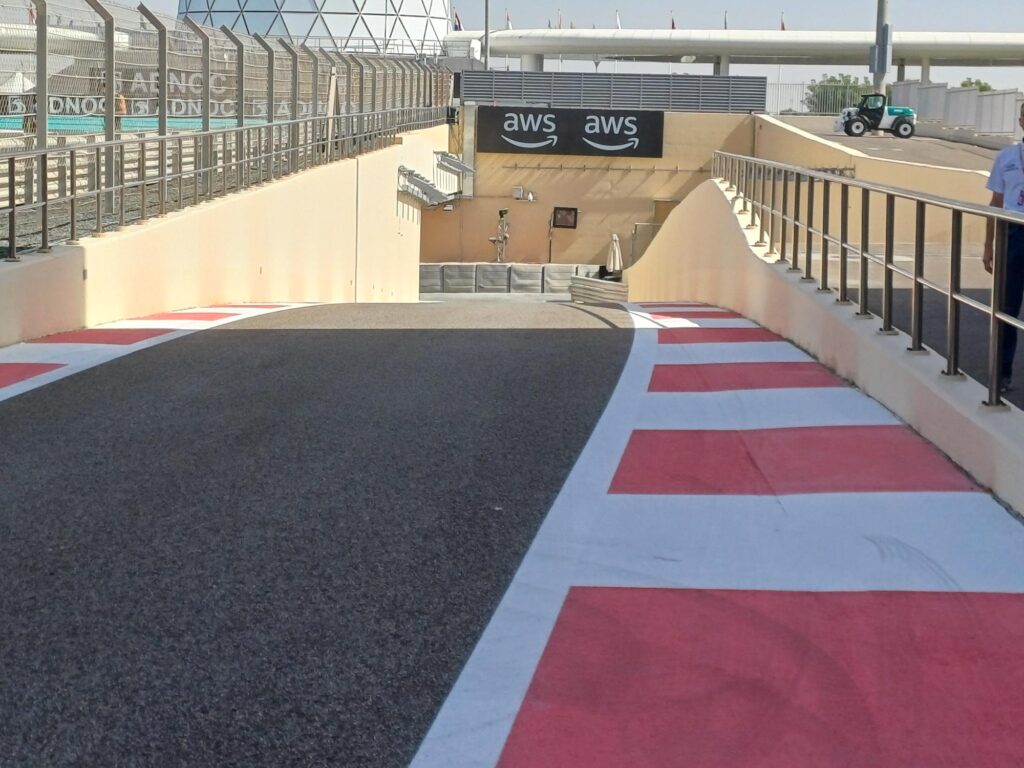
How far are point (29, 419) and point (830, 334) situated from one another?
16.3ft

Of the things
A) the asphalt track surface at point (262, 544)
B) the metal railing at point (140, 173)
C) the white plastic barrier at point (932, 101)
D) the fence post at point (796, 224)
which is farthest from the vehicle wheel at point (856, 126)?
the asphalt track surface at point (262, 544)

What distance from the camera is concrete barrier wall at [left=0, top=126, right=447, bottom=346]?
1151 cm

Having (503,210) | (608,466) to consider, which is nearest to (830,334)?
(608,466)

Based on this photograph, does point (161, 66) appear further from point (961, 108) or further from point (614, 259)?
point (961, 108)

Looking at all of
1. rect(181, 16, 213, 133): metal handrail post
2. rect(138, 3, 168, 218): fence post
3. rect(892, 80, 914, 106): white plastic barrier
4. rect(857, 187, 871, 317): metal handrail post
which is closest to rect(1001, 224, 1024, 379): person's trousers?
rect(857, 187, 871, 317): metal handrail post

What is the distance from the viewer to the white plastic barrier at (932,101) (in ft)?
192

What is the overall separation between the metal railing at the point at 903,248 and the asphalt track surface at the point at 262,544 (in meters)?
1.74

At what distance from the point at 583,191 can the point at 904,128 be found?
11.1 meters

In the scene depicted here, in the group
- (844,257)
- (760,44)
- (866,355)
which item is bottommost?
(866,355)

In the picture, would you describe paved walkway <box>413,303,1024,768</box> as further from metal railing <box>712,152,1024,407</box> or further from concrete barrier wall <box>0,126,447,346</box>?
concrete barrier wall <box>0,126,447,346</box>

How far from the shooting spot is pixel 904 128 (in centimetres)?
4966

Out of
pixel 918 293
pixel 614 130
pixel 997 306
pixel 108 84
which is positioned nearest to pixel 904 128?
pixel 614 130

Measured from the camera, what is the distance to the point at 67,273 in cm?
1173

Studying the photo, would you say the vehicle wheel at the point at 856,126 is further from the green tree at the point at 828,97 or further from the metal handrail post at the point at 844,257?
the metal handrail post at the point at 844,257
